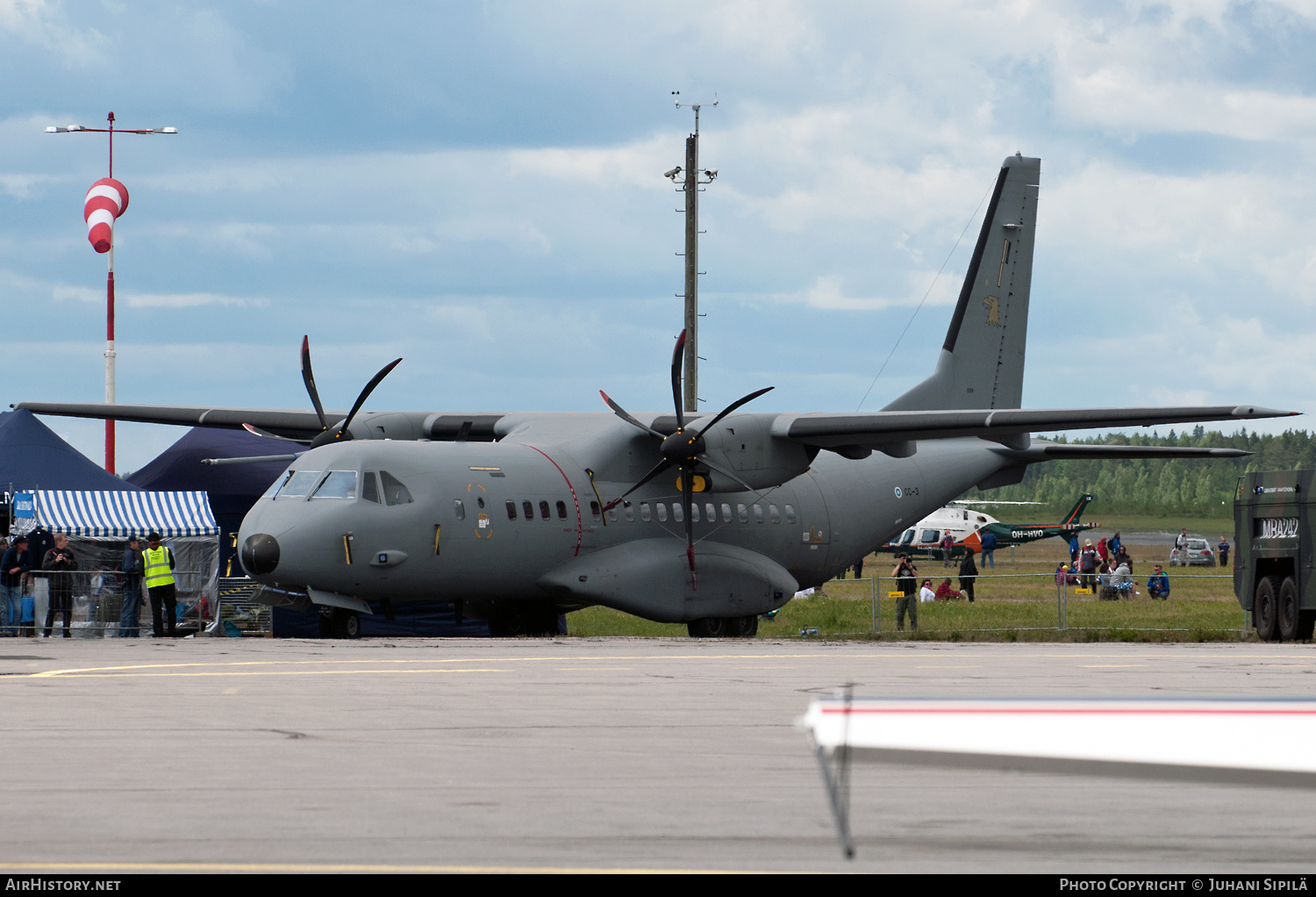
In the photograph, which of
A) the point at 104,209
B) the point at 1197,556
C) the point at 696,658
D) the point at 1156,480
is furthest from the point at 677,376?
the point at 1156,480

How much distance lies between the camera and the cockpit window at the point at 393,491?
23.8 meters

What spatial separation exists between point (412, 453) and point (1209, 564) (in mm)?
61742

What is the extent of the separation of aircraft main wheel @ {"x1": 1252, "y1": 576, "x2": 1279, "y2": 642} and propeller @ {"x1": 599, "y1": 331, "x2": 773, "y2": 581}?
834cm

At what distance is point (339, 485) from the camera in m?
23.5

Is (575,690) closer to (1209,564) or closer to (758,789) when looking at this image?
(758,789)

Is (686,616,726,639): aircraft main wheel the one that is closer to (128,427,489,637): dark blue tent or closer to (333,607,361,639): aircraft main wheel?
(128,427,489,637): dark blue tent

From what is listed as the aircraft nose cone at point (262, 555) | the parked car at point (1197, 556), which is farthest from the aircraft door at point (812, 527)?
the parked car at point (1197, 556)

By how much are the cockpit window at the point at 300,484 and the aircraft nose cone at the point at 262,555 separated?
1013mm

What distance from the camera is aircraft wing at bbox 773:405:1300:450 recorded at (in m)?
26.2

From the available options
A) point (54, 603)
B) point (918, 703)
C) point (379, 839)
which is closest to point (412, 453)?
point (54, 603)

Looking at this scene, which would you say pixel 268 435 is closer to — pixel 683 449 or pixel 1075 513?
pixel 683 449

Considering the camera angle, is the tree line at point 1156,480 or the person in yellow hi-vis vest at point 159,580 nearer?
the person in yellow hi-vis vest at point 159,580

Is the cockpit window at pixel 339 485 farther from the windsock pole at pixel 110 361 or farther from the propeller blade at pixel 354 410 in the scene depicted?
the windsock pole at pixel 110 361

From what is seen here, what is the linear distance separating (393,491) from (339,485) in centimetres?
82
